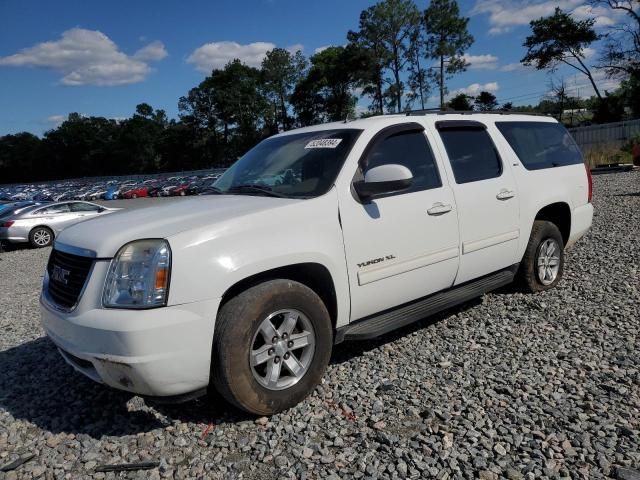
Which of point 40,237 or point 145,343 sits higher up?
point 145,343

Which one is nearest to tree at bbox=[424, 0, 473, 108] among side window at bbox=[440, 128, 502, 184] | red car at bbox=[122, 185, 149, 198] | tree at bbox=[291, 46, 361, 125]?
tree at bbox=[291, 46, 361, 125]

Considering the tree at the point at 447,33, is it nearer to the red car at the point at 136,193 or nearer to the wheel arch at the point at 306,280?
the red car at the point at 136,193

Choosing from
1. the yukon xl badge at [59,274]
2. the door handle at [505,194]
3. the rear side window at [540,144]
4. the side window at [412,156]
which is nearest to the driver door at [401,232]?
the side window at [412,156]

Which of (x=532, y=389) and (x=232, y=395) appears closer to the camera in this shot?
(x=232, y=395)

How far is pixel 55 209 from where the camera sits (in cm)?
1708

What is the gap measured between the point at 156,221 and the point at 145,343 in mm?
796

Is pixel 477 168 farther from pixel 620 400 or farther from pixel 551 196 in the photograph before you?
pixel 620 400

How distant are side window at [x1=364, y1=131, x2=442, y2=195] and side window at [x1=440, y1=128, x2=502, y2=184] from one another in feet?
0.78

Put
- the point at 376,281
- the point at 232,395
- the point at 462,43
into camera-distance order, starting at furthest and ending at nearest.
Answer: the point at 462,43, the point at 376,281, the point at 232,395

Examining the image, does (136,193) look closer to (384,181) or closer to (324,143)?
(324,143)

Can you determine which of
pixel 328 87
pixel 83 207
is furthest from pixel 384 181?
pixel 328 87

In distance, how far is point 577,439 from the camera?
2705mm

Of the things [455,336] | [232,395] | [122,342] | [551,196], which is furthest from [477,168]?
[122,342]

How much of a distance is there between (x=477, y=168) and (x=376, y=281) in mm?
1585
